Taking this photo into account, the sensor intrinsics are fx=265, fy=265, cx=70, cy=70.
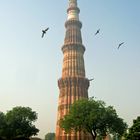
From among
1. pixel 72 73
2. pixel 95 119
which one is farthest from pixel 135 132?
pixel 72 73

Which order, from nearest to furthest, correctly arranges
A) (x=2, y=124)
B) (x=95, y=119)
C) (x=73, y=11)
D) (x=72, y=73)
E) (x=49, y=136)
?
1. (x=95, y=119)
2. (x=2, y=124)
3. (x=72, y=73)
4. (x=73, y=11)
5. (x=49, y=136)

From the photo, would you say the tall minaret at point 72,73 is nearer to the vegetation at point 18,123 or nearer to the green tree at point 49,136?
the vegetation at point 18,123

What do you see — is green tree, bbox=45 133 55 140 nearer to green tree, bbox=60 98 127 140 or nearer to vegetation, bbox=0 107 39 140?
vegetation, bbox=0 107 39 140

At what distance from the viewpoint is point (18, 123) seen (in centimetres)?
5409

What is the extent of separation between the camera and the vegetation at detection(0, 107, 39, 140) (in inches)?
2081

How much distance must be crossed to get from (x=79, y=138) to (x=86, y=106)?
57.6ft

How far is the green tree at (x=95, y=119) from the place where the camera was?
159ft

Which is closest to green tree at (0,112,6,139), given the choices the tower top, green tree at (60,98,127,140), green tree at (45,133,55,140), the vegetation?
the vegetation

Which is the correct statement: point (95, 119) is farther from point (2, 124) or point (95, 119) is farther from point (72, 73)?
point (72, 73)

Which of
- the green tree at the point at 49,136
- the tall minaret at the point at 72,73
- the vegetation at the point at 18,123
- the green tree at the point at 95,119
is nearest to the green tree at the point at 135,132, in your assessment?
the green tree at the point at 95,119

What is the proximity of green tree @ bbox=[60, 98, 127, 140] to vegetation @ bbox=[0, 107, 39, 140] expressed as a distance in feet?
25.9

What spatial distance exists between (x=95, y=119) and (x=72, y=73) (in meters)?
26.8

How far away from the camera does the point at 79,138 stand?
6550cm

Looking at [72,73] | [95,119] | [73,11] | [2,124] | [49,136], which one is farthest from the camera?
[49,136]
